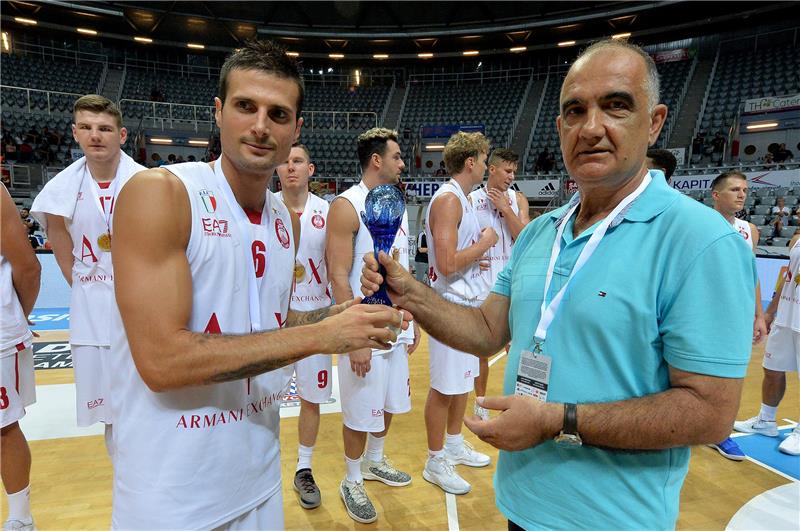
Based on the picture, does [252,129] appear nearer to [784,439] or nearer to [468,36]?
[784,439]

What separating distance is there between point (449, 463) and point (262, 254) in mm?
2241

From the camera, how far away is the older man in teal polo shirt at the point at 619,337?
3.34 feet

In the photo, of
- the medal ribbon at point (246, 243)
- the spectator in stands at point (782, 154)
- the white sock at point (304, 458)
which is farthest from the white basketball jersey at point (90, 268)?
the spectator in stands at point (782, 154)

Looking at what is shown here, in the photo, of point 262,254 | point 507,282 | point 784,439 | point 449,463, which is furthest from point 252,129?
point 784,439

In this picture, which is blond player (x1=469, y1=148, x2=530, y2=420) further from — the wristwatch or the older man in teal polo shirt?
the wristwatch

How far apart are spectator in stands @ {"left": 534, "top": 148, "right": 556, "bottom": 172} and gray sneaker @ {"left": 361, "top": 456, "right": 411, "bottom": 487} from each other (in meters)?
14.3

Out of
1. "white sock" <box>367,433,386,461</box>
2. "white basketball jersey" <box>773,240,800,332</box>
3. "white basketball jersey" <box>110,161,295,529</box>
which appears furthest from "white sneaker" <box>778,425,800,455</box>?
"white basketball jersey" <box>110,161,295,529</box>

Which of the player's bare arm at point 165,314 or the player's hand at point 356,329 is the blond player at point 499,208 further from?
the player's bare arm at point 165,314

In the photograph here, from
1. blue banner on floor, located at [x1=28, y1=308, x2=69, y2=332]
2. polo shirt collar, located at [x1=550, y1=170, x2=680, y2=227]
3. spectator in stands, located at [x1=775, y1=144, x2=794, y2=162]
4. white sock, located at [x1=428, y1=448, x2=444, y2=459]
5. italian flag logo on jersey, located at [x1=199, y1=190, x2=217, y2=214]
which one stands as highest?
spectator in stands, located at [x1=775, y1=144, x2=794, y2=162]

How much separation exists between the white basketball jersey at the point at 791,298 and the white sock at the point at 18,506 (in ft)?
17.2

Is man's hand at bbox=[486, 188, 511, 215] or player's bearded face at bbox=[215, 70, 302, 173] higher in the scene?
player's bearded face at bbox=[215, 70, 302, 173]

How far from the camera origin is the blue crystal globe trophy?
4.91 ft

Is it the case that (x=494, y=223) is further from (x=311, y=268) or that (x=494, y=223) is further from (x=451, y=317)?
(x=451, y=317)

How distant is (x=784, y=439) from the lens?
3729mm
